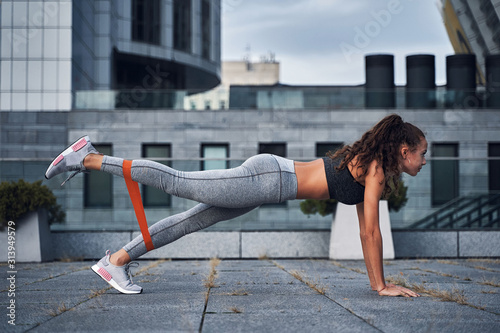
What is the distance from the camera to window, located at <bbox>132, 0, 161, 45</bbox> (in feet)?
104

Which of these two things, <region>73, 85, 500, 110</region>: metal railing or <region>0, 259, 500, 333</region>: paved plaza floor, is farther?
<region>73, 85, 500, 110</region>: metal railing

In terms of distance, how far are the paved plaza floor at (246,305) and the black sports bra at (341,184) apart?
2.29 ft

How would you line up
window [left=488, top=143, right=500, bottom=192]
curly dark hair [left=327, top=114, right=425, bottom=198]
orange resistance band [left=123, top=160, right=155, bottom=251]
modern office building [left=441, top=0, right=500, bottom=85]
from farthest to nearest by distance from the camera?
modern office building [left=441, top=0, right=500, bottom=85], window [left=488, top=143, right=500, bottom=192], curly dark hair [left=327, top=114, right=425, bottom=198], orange resistance band [left=123, top=160, right=155, bottom=251]

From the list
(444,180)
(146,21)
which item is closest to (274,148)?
(444,180)

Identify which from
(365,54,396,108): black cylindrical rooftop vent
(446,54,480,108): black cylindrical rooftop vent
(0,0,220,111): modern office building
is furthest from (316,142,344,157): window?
(446,54,480,108): black cylindrical rooftop vent

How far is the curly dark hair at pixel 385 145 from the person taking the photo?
4508mm

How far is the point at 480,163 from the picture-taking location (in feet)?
34.9

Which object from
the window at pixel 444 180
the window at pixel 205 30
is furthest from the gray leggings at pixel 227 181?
the window at pixel 205 30

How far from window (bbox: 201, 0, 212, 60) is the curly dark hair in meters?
31.2

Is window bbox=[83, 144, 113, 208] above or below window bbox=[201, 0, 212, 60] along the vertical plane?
below

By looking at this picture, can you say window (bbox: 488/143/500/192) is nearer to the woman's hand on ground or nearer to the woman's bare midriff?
the woman's hand on ground

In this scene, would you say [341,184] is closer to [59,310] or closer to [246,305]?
[246,305]

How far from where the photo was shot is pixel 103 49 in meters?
29.3

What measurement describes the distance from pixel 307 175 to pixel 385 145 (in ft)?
1.90
